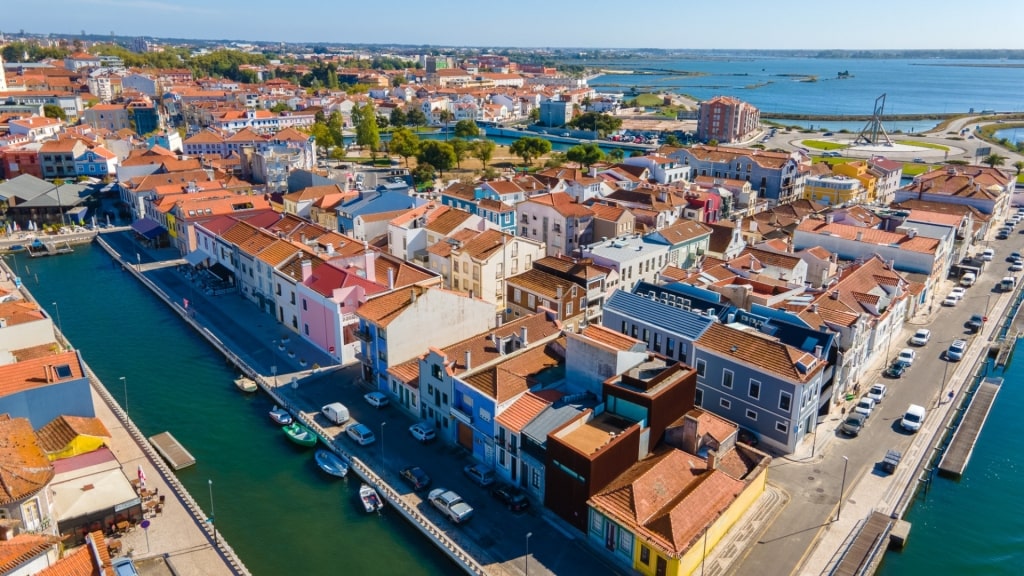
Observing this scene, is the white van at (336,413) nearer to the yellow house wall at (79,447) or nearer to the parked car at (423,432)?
the parked car at (423,432)

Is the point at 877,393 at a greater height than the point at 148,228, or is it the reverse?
the point at 148,228

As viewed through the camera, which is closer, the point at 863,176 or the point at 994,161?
the point at 863,176

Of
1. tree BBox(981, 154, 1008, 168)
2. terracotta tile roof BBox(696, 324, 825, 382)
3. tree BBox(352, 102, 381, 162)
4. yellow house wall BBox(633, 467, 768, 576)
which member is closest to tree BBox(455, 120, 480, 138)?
tree BBox(352, 102, 381, 162)

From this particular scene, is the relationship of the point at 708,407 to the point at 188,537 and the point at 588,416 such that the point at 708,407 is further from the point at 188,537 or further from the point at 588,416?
the point at 188,537

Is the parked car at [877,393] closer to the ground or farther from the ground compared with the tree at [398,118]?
closer to the ground

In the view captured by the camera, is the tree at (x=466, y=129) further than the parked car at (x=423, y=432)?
Yes

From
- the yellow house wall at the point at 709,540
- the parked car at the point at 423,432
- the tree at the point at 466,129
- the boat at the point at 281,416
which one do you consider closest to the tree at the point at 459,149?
the tree at the point at 466,129

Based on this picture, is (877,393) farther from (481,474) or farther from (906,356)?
(481,474)

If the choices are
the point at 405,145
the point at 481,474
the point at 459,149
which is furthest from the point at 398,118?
the point at 481,474
